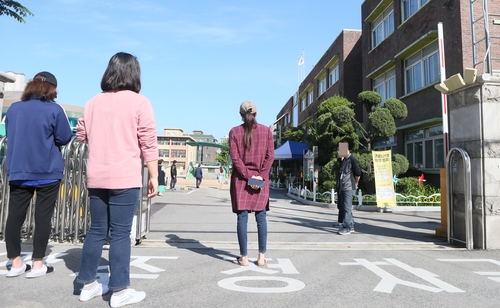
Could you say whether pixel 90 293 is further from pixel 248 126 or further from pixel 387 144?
pixel 387 144

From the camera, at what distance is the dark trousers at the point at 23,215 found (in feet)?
11.5

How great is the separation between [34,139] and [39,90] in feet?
1.52

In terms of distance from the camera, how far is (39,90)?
3.54m

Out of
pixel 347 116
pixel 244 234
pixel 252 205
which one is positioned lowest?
pixel 244 234

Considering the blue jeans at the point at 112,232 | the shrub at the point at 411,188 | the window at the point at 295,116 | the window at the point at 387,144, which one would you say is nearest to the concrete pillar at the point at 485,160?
the blue jeans at the point at 112,232

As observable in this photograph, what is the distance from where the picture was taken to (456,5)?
12.5m

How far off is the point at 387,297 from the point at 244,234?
1.62 m

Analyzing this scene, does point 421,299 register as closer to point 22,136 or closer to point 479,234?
point 479,234

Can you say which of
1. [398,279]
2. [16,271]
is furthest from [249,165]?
[16,271]

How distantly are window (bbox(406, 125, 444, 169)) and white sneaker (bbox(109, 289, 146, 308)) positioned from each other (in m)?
12.7

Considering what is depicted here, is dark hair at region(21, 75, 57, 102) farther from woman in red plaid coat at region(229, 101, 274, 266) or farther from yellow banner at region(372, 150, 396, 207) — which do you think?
yellow banner at region(372, 150, 396, 207)

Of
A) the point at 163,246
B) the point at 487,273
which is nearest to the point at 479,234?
the point at 487,273

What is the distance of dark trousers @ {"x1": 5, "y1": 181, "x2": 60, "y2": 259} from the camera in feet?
11.5

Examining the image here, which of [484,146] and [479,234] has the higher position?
[484,146]
